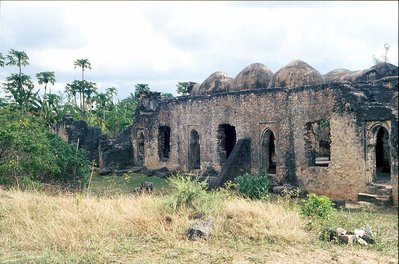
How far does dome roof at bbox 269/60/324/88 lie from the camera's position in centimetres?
1623

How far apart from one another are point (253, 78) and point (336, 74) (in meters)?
4.47

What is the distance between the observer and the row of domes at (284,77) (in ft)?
53.7

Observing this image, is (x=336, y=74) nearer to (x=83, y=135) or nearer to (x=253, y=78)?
(x=253, y=78)

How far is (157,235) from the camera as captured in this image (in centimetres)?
718

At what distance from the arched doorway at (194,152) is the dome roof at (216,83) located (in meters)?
2.30

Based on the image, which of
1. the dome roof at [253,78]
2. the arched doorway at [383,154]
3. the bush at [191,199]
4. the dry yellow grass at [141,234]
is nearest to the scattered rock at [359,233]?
the dry yellow grass at [141,234]

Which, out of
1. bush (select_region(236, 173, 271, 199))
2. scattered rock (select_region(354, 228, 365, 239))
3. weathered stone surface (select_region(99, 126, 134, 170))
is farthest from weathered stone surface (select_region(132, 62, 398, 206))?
scattered rock (select_region(354, 228, 365, 239))

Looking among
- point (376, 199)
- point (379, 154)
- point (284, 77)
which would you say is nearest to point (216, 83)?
point (284, 77)

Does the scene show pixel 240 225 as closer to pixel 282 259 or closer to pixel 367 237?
pixel 282 259

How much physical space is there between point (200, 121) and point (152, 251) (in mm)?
12287

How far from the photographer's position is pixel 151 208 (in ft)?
26.9

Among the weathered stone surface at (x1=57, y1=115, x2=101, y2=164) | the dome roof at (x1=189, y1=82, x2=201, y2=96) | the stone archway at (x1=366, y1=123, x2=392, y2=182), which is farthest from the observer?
the weathered stone surface at (x1=57, y1=115, x2=101, y2=164)

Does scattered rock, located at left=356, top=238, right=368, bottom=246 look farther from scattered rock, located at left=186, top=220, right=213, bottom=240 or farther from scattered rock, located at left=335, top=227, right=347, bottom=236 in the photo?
scattered rock, located at left=186, top=220, right=213, bottom=240

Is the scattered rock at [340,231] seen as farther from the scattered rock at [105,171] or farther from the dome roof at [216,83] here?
the scattered rock at [105,171]
